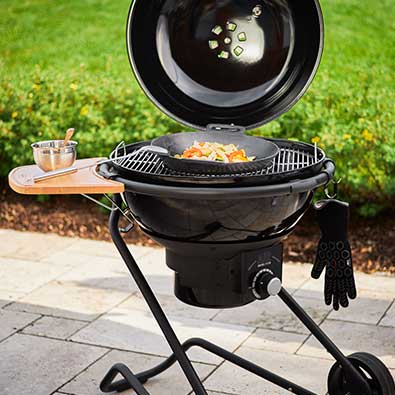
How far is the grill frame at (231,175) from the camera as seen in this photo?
6.93ft

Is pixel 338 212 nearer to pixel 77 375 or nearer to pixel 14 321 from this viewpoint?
pixel 77 375

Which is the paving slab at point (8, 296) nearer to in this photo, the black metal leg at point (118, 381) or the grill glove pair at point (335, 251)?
the black metal leg at point (118, 381)

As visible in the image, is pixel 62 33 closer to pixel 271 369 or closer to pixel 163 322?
Answer: pixel 271 369

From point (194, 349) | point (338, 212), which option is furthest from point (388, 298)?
point (338, 212)

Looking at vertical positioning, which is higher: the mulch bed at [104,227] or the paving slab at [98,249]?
the mulch bed at [104,227]

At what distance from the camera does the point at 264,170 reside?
2.29 m

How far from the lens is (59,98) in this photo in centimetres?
475

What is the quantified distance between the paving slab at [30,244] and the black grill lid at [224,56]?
180 centimetres

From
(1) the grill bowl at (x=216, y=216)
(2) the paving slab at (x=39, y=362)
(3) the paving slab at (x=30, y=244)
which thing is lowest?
(2) the paving slab at (x=39, y=362)

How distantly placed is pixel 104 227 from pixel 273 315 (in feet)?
4.52

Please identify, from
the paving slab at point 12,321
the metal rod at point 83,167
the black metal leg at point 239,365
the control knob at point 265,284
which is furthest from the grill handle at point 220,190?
the paving slab at point 12,321

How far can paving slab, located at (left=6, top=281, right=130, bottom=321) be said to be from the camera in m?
3.43

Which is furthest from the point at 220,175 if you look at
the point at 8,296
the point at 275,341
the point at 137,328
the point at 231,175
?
the point at 8,296

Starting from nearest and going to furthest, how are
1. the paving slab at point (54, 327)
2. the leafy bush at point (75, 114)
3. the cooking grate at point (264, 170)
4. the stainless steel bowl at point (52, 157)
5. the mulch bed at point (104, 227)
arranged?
the cooking grate at point (264, 170)
the stainless steel bowl at point (52, 157)
the paving slab at point (54, 327)
the mulch bed at point (104, 227)
the leafy bush at point (75, 114)
